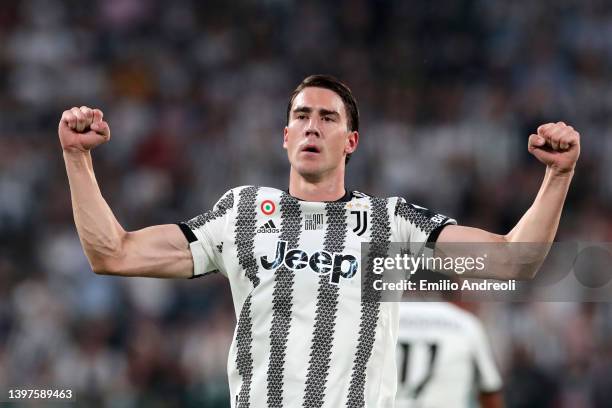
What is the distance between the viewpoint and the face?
423cm

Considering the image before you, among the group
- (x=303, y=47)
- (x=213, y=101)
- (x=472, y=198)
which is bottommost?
(x=472, y=198)

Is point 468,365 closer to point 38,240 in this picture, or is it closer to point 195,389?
point 195,389

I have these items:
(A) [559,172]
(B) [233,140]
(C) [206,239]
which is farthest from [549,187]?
Answer: (B) [233,140]

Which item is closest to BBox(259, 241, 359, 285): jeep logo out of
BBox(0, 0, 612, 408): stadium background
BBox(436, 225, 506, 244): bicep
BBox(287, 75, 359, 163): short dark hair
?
BBox(436, 225, 506, 244): bicep

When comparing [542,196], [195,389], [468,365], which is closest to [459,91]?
[195,389]

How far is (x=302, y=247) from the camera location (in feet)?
13.4

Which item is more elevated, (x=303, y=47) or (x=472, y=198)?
(x=303, y=47)

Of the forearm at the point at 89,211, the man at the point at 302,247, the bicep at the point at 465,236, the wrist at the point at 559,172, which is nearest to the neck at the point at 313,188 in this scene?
the man at the point at 302,247

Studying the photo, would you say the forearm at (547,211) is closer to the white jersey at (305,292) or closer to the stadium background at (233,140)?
the white jersey at (305,292)

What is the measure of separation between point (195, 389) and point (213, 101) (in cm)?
372

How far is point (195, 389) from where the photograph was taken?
8.77 metres

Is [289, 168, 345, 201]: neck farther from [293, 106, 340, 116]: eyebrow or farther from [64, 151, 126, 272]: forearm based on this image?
[64, 151, 126, 272]: forearm

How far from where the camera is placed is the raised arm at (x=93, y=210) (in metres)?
3.95

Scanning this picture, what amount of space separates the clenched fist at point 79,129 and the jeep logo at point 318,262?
71cm
